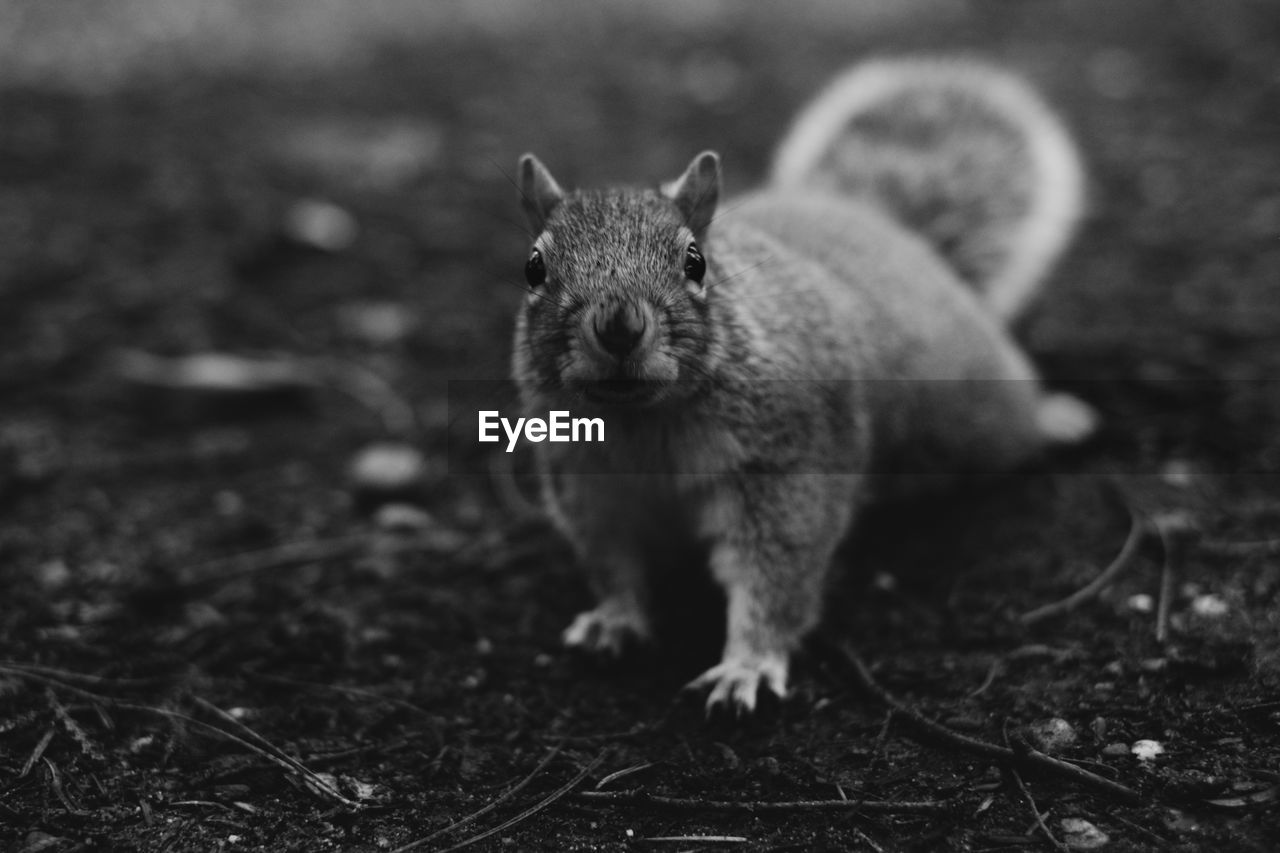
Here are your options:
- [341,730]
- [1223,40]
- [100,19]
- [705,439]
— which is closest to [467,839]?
[341,730]

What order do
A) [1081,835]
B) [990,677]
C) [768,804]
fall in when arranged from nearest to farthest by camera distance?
[1081,835]
[768,804]
[990,677]

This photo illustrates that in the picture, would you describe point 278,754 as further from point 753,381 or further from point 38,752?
point 753,381

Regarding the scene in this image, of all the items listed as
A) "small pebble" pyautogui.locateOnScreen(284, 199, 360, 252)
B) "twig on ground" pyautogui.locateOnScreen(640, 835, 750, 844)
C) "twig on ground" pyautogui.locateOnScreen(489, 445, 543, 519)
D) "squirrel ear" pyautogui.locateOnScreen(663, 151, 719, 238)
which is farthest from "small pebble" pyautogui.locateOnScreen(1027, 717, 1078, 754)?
"small pebble" pyautogui.locateOnScreen(284, 199, 360, 252)

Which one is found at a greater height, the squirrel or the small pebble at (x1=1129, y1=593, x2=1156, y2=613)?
the squirrel

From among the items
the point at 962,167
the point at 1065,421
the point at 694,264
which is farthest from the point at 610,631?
the point at 962,167

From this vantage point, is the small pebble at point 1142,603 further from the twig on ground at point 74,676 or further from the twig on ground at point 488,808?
the twig on ground at point 74,676

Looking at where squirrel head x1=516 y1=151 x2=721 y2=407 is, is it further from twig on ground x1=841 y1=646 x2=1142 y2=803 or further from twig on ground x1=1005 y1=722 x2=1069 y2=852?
twig on ground x1=1005 y1=722 x2=1069 y2=852

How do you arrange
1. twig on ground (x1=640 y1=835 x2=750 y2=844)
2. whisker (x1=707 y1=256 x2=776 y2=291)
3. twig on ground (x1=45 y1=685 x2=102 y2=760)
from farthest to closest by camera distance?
whisker (x1=707 y1=256 x2=776 y2=291) → twig on ground (x1=45 y1=685 x2=102 y2=760) → twig on ground (x1=640 y1=835 x2=750 y2=844)

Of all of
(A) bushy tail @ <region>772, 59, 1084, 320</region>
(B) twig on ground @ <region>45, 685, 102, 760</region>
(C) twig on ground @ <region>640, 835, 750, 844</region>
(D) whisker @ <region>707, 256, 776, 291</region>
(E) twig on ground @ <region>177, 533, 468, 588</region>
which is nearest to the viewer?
(C) twig on ground @ <region>640, 835, 750, 844</region>
